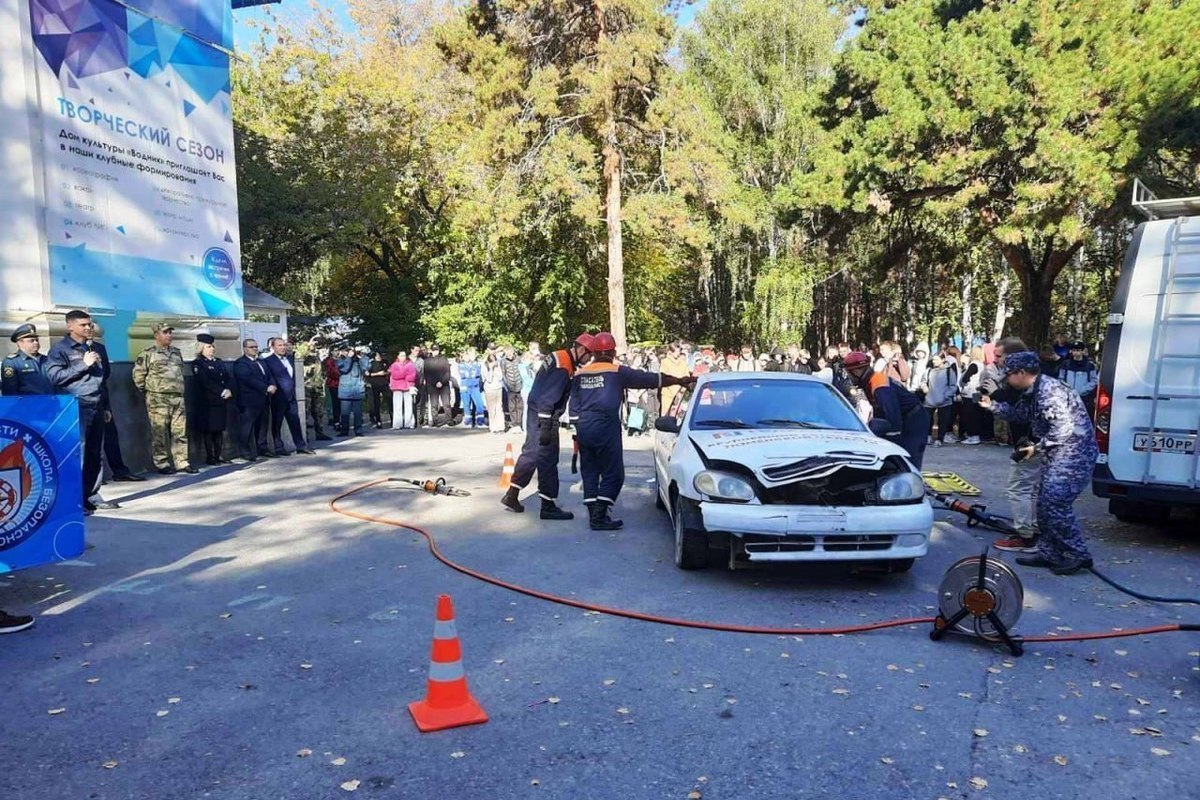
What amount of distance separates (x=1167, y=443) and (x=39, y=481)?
8576mm

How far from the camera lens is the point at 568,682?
4348 mm

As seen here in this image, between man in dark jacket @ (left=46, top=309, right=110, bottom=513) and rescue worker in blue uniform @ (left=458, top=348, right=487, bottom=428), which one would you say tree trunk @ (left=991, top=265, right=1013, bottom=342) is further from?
man in dark jacket @ (left=46, top=309, right=110, bottom=513)

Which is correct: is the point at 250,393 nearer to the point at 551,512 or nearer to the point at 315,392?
the point at 315,392

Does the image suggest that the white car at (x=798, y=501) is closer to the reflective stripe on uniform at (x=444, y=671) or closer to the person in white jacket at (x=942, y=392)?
the reflective stripe on uniform at (x=444, y=671)

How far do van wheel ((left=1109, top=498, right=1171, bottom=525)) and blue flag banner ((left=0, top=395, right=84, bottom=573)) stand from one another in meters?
8.82

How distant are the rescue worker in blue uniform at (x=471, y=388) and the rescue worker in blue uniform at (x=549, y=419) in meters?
10.8

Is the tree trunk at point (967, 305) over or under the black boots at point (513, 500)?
over

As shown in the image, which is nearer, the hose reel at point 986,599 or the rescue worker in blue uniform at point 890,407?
the hose reel at point 986,599

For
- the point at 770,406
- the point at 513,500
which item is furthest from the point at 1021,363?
the point at 513,500

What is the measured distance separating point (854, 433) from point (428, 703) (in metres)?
4.35

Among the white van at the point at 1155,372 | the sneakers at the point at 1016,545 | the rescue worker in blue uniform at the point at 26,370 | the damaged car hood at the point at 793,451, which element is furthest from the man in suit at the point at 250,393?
the white van at the point at 1155,372

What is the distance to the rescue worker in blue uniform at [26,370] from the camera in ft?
26.3

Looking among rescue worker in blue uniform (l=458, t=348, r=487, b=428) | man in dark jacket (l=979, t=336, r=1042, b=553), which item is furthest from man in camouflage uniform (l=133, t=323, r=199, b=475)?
man in dark jacket (l=979, t=336, r=1042, b=553)

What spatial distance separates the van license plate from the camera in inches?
275
